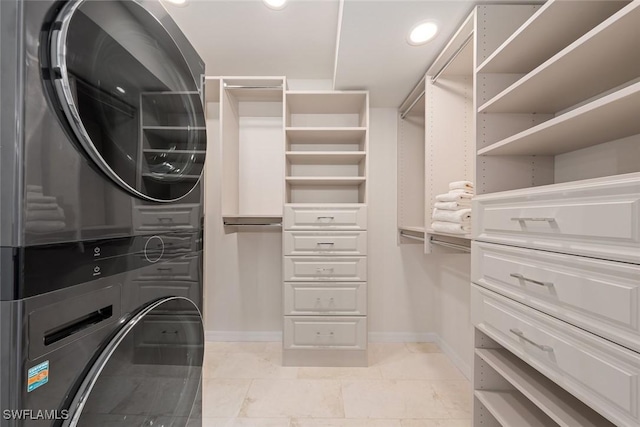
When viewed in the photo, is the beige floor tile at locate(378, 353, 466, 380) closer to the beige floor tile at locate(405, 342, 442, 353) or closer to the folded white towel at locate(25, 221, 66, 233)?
the beige floor tile at locate(405, 342, 442, 353)

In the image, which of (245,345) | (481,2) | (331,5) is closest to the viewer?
(481,2)

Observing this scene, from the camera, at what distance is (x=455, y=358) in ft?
7.02

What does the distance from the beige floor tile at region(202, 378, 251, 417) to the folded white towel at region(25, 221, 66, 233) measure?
157 cm

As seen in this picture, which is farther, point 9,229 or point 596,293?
point 596,293

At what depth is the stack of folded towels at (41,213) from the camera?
399 mm

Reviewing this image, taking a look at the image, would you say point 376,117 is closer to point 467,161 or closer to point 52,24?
point 467,161

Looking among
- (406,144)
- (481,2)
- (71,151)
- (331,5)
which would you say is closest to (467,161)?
(406,144)

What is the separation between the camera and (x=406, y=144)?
249cm

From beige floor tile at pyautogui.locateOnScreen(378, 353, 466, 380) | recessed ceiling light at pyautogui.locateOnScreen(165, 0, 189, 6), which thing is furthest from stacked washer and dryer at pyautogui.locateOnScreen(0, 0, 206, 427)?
beige floor tile at pyautogui.locateOnScreen(378, 353, 466, 380)

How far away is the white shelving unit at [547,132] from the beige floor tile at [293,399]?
0.79m

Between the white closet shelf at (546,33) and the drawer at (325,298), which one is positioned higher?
the white closet shelf at (546,33)

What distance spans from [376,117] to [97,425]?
2.51 meters

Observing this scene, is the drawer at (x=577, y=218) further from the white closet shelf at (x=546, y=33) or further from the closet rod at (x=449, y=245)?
the white closet shelf at (x=546, y=33)

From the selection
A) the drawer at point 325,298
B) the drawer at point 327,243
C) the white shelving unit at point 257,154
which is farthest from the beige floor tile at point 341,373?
the white shelving unit at point 257,154
